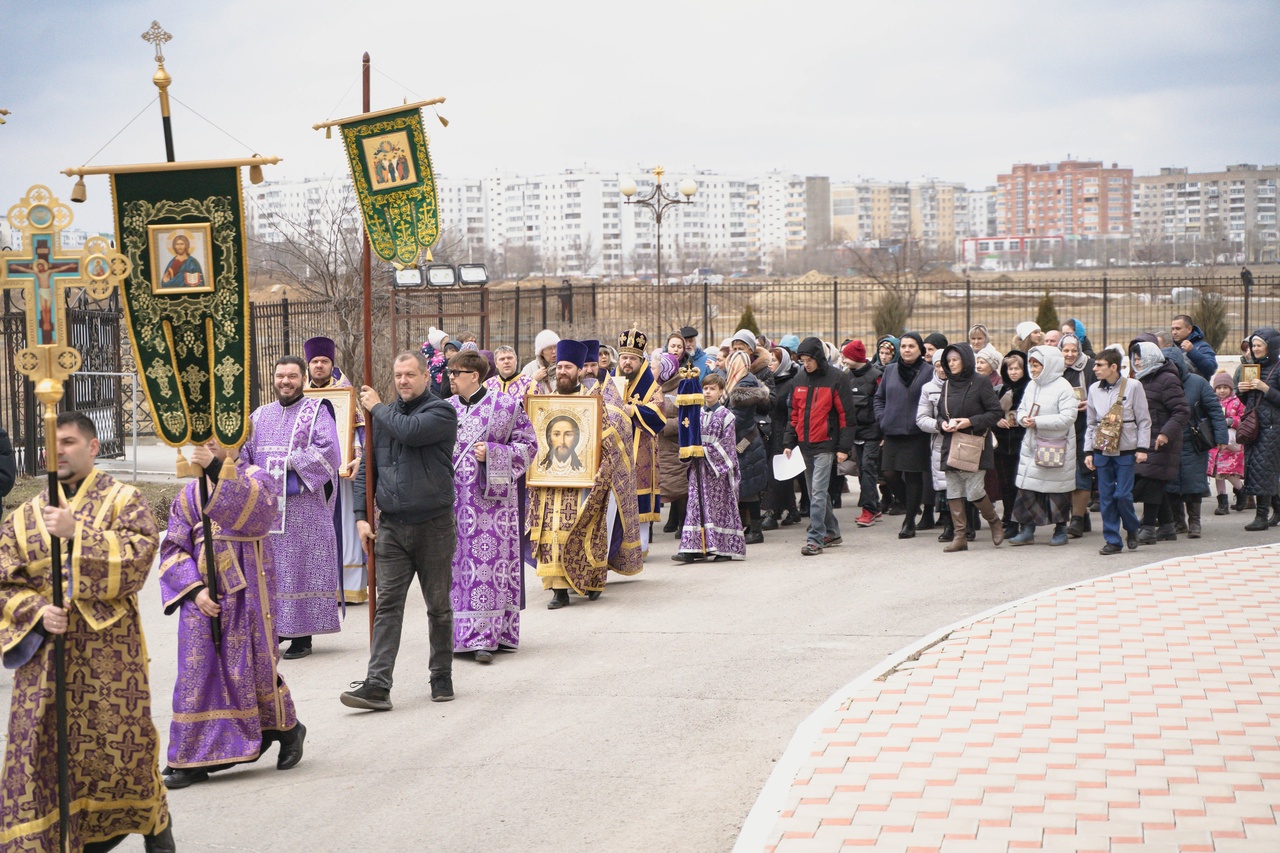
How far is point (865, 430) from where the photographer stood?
1551cm

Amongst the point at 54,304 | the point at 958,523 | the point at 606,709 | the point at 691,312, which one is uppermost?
the point at 54,304

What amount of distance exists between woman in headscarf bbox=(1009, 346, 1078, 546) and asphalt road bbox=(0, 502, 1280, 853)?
0.60 m

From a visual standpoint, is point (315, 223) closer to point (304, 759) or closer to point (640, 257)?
point (304, 759)

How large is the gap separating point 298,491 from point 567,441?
91.8 inches

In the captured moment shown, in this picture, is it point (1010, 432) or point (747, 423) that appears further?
point (747, 423)

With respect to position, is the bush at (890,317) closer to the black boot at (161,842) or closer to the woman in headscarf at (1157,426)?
the woman in headscarf at (1157,426)

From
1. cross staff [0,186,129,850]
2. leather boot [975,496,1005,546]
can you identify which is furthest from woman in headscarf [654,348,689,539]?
cross staff [0,186,129,850]

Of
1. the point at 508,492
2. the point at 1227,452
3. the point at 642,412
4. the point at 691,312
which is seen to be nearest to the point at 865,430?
the point at 642,412

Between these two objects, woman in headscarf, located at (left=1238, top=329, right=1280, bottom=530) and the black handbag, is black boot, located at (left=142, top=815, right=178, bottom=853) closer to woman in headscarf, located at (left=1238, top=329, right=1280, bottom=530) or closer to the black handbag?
the black handbag

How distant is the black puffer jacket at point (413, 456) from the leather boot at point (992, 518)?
6.67 metres

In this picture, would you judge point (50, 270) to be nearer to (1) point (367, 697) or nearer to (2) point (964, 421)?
(1) point (367, 697)

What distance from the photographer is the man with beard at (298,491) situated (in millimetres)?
9617

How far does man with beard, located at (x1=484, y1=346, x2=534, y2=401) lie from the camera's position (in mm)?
11234

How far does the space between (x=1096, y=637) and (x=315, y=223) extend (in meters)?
20.7
